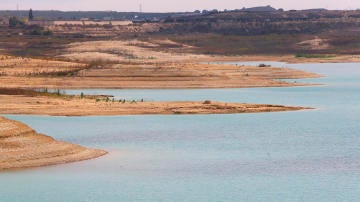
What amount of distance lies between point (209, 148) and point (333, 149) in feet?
15.8

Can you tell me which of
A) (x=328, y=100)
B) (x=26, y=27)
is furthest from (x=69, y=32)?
(x=328, y=100)

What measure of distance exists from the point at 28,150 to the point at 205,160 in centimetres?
649

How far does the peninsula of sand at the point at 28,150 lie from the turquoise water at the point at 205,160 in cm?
60

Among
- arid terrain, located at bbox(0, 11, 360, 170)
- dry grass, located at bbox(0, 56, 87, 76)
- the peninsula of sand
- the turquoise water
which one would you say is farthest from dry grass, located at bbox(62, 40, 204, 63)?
the peninsula of sand

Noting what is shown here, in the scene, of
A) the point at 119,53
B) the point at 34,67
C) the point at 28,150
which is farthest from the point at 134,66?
the point at 28,150

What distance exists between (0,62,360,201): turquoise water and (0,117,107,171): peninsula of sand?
60 cm

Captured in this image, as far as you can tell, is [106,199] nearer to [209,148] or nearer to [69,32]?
[209,148]

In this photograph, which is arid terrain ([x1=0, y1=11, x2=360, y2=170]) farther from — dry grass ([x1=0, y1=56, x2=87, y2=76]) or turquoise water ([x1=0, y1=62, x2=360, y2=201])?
turquoise water ([x1=0, y1=62, x2=360, y2=201])

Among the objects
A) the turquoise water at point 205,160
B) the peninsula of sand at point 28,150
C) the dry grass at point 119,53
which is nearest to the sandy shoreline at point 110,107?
the turquoise water at point 205,160

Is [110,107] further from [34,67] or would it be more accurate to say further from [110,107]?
[34,67]

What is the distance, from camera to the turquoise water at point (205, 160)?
32469mm

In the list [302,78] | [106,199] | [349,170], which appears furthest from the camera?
[302,78]

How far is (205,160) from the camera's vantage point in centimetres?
3934

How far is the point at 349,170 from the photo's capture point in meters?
36.5
